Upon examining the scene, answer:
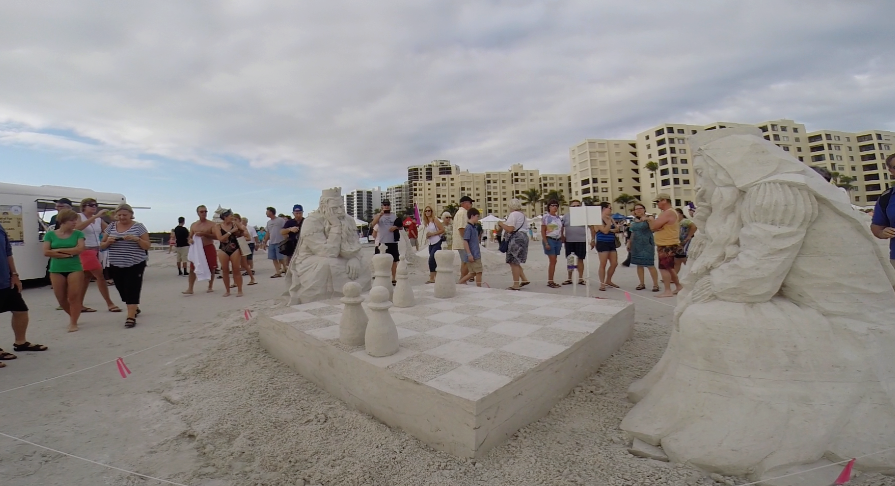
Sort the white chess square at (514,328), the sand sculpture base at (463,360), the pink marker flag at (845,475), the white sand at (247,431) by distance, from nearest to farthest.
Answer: the pink marker flag at (845,475) → the white sand at (247,431) → the sand sculpture base at (463,360) → the white chess square at (514,328)

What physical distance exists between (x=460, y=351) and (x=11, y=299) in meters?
4.84

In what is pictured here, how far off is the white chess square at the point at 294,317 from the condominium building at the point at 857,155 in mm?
66941

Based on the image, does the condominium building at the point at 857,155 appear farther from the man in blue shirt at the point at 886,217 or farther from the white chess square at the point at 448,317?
the white chess square at the point at 448,317

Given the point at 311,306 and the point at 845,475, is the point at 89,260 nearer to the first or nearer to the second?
the point at 311,306

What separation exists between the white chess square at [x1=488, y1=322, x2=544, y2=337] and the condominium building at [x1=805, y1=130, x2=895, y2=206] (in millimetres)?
65845

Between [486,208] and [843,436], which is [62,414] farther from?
[486,208]

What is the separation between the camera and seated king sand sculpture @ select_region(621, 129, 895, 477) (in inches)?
73.8

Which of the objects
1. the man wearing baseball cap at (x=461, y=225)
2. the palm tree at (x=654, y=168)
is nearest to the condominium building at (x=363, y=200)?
the palm tree at (x=654, y=168)

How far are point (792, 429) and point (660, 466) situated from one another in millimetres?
638

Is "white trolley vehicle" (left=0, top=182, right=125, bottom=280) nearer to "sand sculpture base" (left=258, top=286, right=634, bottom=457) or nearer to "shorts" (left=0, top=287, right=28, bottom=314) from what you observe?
"shorts" (left=0, top=287, right=28, bottom=314)

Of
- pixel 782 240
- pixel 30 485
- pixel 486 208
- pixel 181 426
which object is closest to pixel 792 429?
pixel 782 240

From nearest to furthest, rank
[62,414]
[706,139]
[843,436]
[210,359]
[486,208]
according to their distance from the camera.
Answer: [843,436]
[706,139]
[62,414]
[210,359]
[486,208]

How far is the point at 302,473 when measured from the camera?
7.00 feet

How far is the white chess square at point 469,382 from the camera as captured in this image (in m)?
2.16
